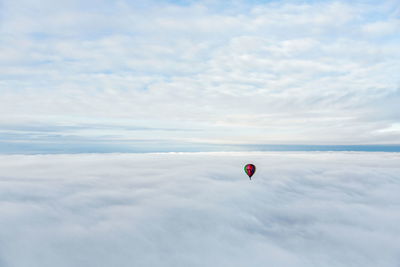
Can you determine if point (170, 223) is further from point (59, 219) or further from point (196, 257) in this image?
point (59, 219)

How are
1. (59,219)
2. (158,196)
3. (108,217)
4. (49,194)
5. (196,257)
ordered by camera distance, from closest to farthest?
(59,219), (108,217), (49,194), (196,257), (158,196)

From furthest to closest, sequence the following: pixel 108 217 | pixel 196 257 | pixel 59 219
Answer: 1. pixel 196 257
2. pixel 108 217
3. pixel 59 219

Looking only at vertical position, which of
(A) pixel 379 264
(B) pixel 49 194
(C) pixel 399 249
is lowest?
(A) pixel 379 264

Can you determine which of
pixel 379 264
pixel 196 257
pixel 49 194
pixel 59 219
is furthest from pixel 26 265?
pixel 379 264

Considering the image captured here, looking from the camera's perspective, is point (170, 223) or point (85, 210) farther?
point (170, 223)

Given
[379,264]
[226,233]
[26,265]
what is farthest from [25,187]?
[379,264]

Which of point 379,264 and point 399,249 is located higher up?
point 399,249

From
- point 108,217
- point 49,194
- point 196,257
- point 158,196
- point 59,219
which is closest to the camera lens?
point 59,219

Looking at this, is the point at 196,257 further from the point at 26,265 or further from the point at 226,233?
the point at 26,265

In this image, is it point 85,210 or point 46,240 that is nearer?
point 46,240
